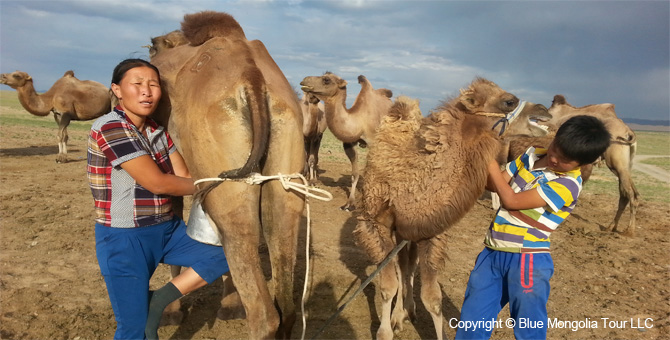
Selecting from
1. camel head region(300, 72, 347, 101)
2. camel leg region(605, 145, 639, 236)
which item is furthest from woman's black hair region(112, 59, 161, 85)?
camel leg region(605, 145, 639, 236)

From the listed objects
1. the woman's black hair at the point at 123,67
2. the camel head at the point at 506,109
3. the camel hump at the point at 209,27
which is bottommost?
the camel head at the point at 506,109

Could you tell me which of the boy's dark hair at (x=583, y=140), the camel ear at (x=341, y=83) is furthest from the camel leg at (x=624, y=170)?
the boy's dark hair at (x=583, y=140)

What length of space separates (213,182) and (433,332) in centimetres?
303

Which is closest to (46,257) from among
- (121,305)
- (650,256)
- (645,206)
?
(121,305)

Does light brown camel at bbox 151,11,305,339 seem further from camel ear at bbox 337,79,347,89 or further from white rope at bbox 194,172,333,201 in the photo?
camel ear at bbox 337,79,347,89

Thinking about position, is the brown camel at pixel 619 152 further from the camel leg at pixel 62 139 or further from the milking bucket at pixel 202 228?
the camel leg at pixel 62 139

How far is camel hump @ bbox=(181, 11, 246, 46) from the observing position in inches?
128

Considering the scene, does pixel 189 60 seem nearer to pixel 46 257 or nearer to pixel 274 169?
pixel 274 169

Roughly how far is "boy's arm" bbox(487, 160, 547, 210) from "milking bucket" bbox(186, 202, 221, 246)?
203 centimetres

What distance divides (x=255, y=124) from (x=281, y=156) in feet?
1.02

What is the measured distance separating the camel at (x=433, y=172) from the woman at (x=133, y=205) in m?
1.54

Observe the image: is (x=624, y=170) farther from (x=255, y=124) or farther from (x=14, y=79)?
(x=14, y=79)

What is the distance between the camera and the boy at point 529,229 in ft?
8.74

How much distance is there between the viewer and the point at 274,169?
2.74 m
